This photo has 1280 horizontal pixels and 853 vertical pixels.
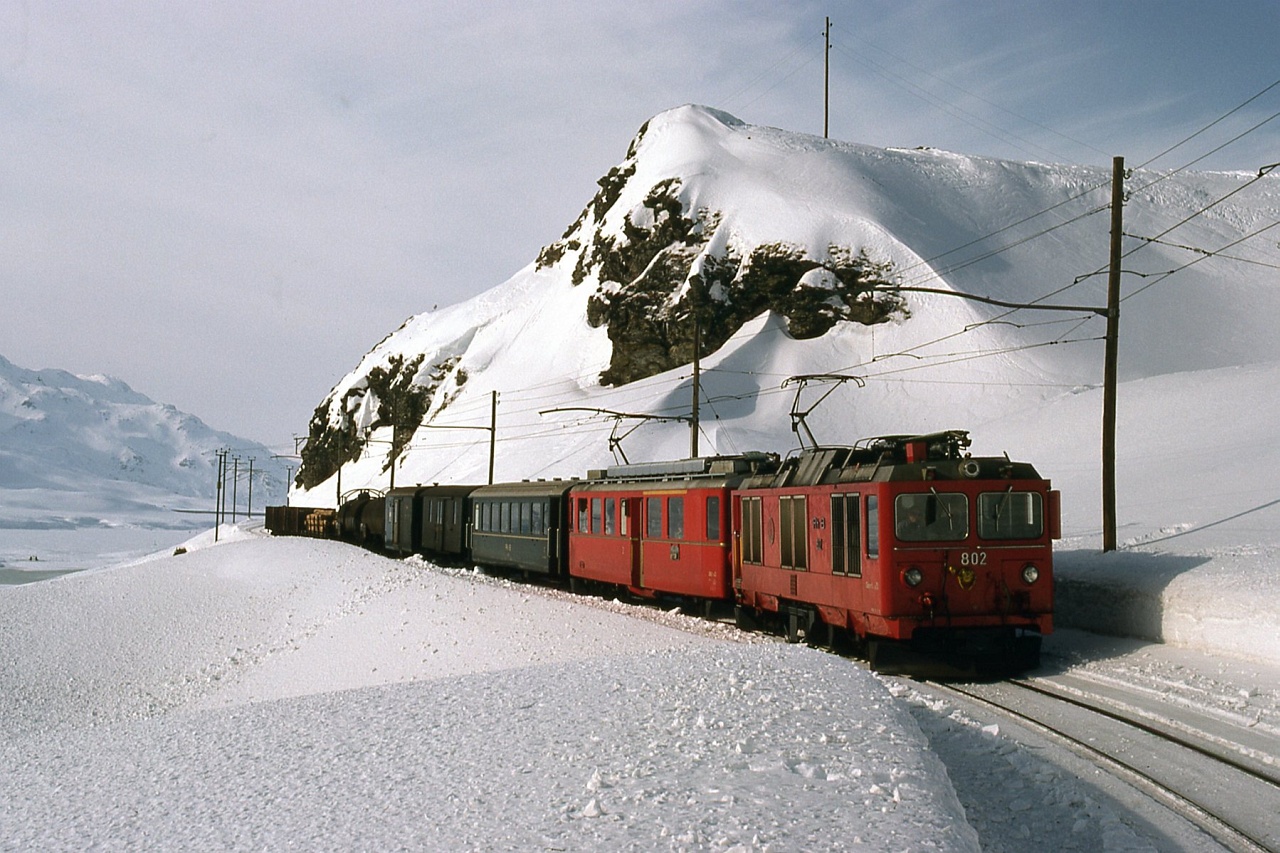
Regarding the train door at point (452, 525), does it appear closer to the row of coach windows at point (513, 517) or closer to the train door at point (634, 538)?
the row of coach windows at point (513, 517)

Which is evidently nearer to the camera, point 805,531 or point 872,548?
point 872,548

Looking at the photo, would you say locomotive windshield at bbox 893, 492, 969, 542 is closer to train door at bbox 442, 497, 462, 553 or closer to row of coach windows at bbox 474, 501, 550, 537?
row of coach windows at bbox 474, 501, 550, 537

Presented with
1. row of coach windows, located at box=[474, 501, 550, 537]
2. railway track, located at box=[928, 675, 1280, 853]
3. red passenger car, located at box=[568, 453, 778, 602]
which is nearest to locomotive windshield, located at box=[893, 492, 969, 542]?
railway track, located at box=[928, 675, 1280, 853]

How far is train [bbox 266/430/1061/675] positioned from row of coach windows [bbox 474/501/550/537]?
6.55 meters

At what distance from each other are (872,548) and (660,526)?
900cm

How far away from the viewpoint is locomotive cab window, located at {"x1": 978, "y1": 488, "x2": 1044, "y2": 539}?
49.6 ft

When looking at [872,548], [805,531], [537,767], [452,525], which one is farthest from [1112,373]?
[452,525]

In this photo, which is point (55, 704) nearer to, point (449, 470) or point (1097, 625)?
point (1097, 625)

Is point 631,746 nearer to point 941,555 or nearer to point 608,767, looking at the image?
point 608,767

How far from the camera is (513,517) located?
1319 inches

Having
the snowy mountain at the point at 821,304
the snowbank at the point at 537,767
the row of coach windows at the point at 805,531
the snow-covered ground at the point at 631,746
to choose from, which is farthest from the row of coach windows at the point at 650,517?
the snowy mountain at the point at 821,304

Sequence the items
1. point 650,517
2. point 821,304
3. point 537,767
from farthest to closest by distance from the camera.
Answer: point 821,304
point 650,517
point 537,767

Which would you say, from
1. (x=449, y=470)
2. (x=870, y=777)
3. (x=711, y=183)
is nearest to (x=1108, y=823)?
(x=870, y=777)

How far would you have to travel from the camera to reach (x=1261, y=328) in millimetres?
80812
